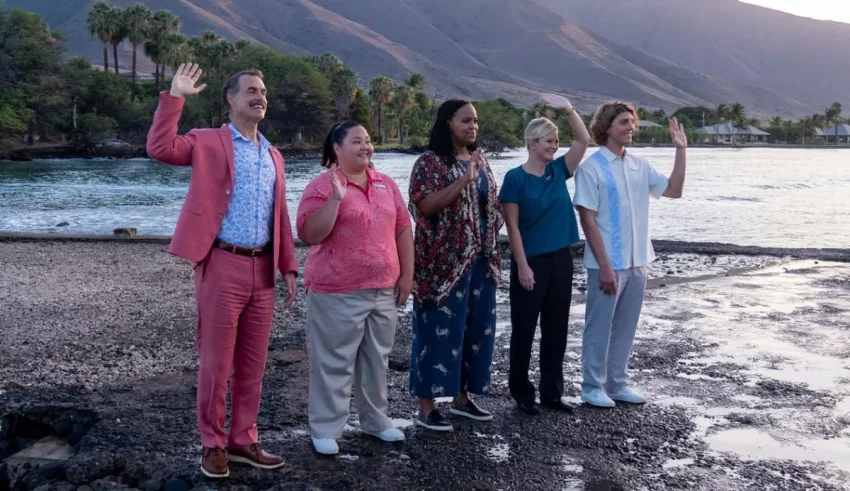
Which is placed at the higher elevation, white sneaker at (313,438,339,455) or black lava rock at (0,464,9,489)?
white sneaker at (313,438,339,455)

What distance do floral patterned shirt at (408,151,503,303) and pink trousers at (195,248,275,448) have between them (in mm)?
1047

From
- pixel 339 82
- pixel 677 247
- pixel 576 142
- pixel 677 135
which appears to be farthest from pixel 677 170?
pixel 339 82

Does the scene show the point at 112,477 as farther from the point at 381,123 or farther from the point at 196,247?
the point at 381,123

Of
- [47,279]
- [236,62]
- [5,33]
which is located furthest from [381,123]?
[47,279]

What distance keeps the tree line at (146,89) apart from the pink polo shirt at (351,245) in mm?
56545

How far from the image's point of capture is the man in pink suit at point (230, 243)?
4145 mm

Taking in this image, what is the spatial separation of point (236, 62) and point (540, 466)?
288 ft

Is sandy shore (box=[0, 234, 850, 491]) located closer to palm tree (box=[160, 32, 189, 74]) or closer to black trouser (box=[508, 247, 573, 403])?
black trouser (box=[508, 247, 573, 403])

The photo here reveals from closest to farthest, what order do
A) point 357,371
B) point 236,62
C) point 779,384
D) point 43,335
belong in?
point 357,371 < point 779,384 < point 43,335 < point 236,62

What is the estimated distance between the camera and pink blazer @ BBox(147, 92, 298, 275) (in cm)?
402

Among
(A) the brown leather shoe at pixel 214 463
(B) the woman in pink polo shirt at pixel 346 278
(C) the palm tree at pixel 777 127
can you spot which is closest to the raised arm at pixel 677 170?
(B) the woman in pink polo shirt at pixel 346 278

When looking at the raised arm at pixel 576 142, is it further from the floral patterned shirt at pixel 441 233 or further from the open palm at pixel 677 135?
the floral patterned shirt at pixel 441 233

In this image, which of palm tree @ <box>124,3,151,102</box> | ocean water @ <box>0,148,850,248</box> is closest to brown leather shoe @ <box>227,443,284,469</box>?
ocean water @ <box>0,148,850,248</box>

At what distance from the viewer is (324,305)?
4.68m
